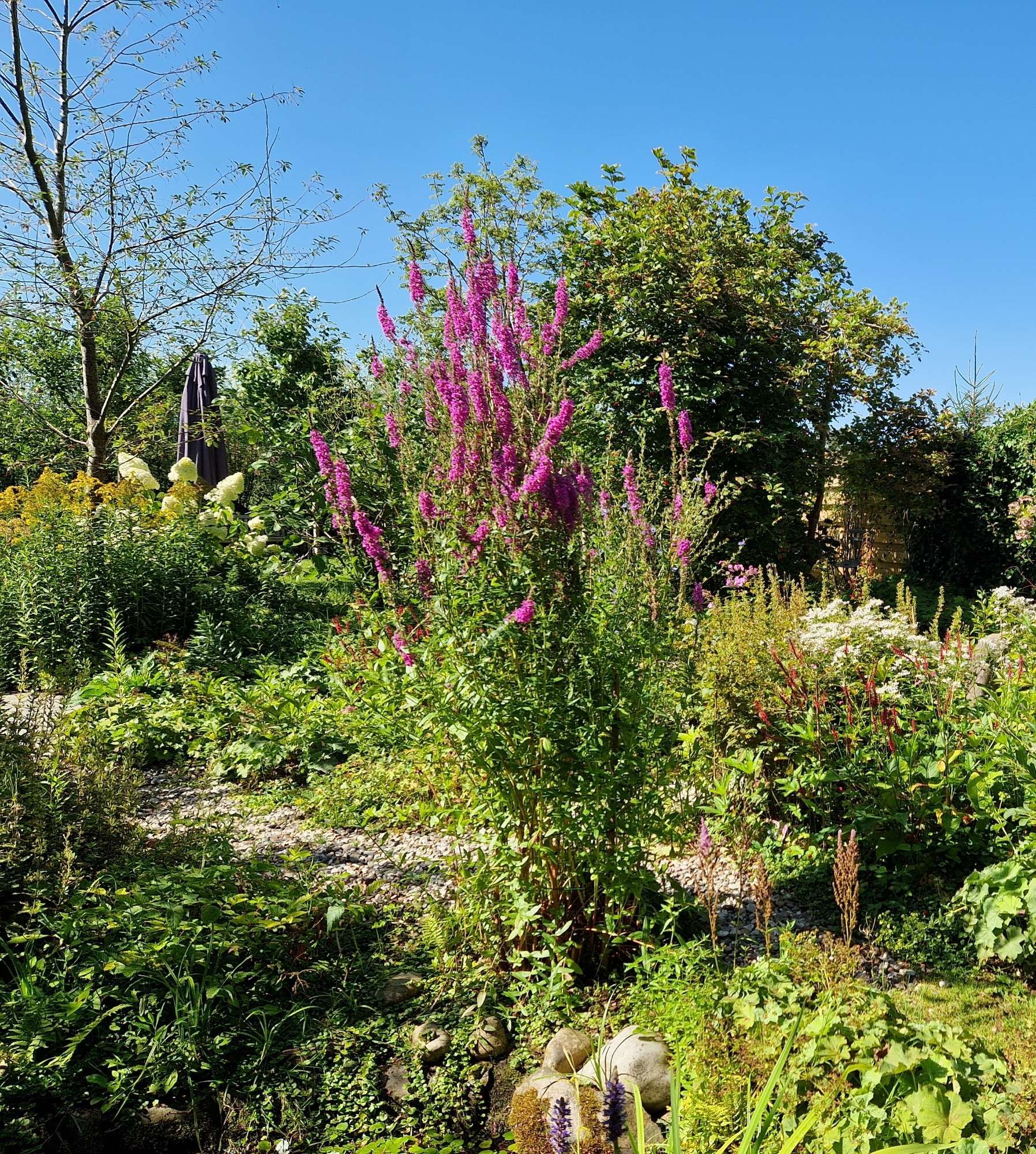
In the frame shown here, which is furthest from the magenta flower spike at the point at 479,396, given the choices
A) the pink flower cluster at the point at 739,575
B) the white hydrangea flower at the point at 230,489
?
the white hydrangea flower at the point at 230,489

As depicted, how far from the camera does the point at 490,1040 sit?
2.36 metres

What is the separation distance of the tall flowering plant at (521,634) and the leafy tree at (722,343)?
18.4 feet

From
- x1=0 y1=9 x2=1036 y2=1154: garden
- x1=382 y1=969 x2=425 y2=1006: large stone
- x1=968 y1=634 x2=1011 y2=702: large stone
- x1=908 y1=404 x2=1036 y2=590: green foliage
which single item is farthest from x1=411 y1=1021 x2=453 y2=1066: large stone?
x1=908 y1=404 x2=1036 y2=590: green foliage

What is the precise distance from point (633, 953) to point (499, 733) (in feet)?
2.92

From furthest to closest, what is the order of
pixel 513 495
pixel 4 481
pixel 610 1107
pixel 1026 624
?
pixel 4 481 < pixel 1026 624 < pixel 513 495 < pixel 610 1107

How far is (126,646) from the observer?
20.1ft

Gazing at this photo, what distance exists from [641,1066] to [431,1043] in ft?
1.99

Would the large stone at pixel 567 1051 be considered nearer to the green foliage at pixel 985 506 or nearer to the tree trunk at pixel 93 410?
the tree trunk at pixel 93 410

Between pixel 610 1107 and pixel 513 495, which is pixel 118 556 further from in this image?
pixel 610 1107

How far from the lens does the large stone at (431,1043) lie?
2.32 m

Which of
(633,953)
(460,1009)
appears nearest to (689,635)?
(633,953)

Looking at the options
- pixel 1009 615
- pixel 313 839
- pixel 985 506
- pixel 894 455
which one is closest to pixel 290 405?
pixel 313 839

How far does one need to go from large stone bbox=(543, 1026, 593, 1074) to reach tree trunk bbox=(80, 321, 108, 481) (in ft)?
27.0

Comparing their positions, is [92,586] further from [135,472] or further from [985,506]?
[985,506]
